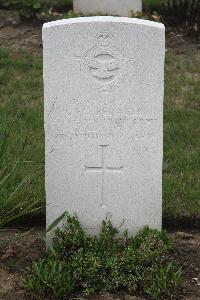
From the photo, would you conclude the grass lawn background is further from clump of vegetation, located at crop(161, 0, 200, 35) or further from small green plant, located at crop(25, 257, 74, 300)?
clump of vegetation, located at crop(161, 0, 200, 35)

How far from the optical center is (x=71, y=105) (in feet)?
14.5

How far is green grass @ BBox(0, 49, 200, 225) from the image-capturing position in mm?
5316

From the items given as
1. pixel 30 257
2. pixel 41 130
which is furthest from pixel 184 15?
pixel 30 257

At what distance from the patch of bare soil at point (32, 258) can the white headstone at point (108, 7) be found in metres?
5.63

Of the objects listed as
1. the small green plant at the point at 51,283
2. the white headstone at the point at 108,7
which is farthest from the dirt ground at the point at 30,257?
the white headstone at the point at 108,7

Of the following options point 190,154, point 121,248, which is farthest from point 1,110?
point 121,248

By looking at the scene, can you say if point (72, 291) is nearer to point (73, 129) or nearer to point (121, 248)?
point (121, 248)

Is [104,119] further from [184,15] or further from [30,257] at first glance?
[184,15]

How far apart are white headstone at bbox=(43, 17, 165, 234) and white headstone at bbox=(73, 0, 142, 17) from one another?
585cm

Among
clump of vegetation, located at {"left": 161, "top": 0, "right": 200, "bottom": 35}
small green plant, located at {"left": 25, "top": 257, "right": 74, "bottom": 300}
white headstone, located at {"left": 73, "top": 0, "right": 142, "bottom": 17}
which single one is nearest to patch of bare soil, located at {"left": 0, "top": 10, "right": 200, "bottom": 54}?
clump of vegetation, located at {"left": 161, "top": 0, "right": 200, "bottom": 35}

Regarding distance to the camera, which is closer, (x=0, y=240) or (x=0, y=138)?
(x=0, y=138)

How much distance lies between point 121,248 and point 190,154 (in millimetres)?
1832

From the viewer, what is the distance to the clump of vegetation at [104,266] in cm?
420

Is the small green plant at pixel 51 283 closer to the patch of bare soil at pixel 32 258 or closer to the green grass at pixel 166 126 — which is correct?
the patch of bare soil at pixel 32 258
